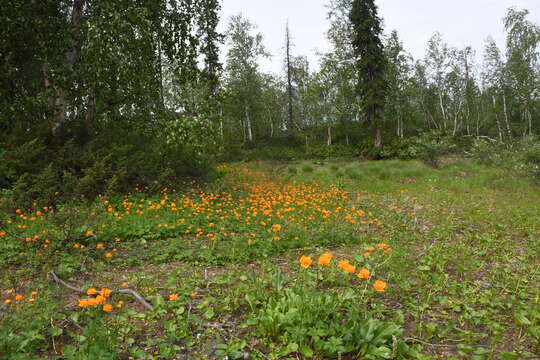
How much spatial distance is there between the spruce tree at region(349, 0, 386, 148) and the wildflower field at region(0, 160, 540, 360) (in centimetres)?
1558

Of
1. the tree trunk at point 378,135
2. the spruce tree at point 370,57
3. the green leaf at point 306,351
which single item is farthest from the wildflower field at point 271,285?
the spruce tree at point 370,57

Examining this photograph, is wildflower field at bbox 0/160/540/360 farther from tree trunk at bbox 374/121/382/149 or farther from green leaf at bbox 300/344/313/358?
tree trunk at bbox 374/121/382/149

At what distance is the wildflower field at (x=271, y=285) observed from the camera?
204cm

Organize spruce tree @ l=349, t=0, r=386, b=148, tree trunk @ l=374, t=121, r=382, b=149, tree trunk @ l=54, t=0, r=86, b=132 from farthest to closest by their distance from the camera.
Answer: tree trunk @ l=374, t=121, r=382, b=149, spruce tree @ l=349, t=0, r=386, b=148, tree trunk @ l=54, t=0, r=86, b=132

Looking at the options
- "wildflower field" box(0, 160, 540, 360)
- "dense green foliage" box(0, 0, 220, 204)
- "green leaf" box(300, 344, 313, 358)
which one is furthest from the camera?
"dense green foliage" box(0, 0, 220, 204)

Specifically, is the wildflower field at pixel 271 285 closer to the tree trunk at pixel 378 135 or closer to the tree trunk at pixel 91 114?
the tree trunk at pixel 91 114

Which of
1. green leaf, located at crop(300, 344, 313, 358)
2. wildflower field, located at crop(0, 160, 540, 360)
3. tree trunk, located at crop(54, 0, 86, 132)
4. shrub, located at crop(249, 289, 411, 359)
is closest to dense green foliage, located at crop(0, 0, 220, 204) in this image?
tree trunk, located at crop(54, 0, 86, 132)

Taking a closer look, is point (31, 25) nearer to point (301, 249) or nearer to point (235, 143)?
point (301, 249)

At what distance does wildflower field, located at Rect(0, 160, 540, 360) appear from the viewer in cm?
204

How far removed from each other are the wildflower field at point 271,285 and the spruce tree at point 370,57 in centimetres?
1558

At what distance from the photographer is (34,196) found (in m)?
5.63

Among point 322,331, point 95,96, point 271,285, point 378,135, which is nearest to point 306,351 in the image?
point 322,331

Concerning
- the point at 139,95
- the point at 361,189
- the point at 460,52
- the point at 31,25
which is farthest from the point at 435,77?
the point at 31,25

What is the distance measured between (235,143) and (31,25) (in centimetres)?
1523
